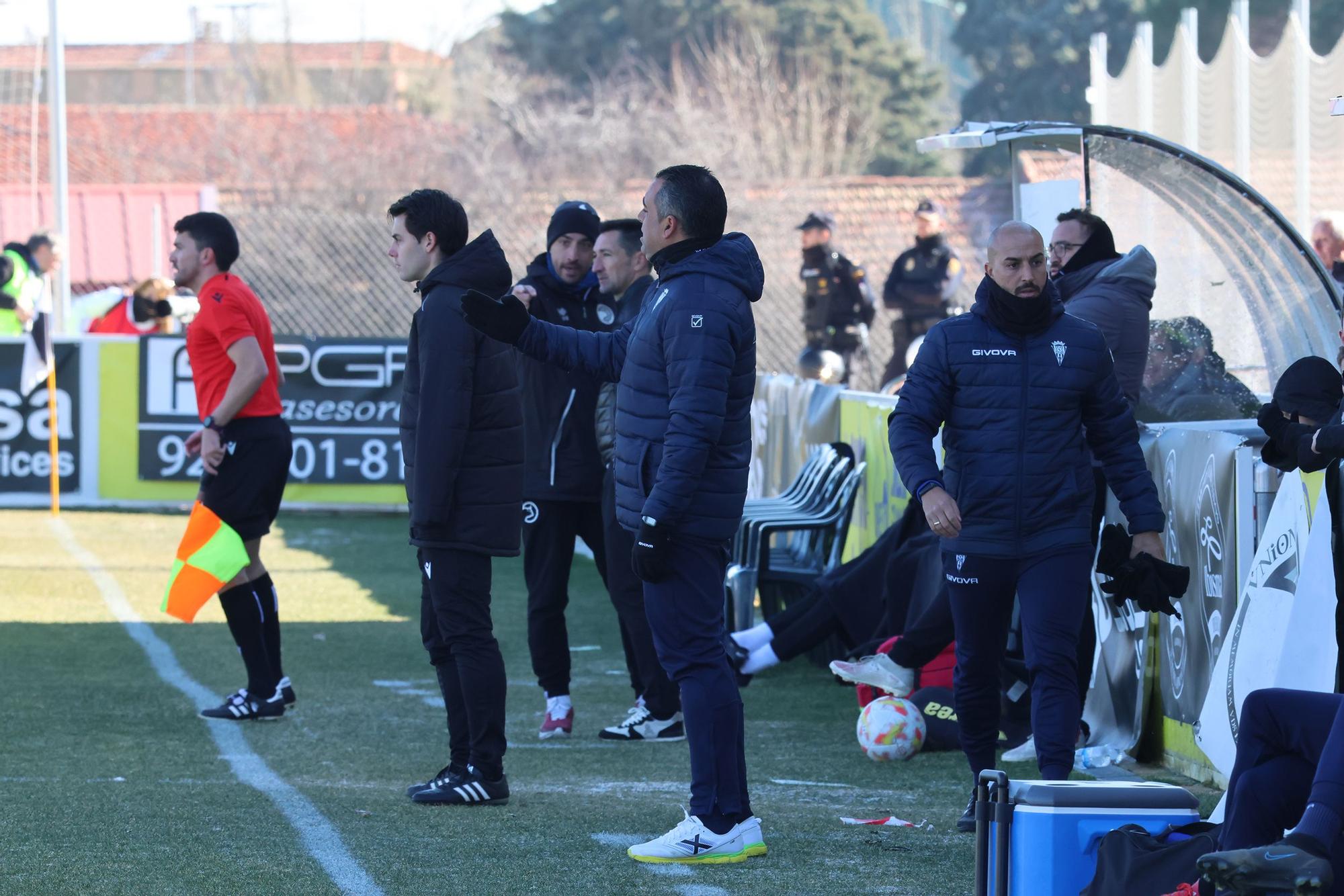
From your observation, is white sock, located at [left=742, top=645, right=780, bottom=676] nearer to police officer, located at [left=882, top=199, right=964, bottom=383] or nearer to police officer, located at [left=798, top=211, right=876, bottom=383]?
police officer, located at [left=882, top=199, right=964, bottom=383]

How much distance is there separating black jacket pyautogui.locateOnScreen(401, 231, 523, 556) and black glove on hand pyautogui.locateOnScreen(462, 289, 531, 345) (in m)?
0.38

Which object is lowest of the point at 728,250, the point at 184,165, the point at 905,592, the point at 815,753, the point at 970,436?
the point at 815,753

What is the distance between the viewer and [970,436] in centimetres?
562

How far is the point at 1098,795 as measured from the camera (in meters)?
4.22

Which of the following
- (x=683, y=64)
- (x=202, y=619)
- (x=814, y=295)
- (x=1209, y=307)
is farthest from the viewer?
(x=683, y=64)

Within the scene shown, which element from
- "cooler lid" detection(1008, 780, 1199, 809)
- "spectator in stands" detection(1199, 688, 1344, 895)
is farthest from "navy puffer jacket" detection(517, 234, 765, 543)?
"spectator in stands" detection(1199, 688, 1344, 895)

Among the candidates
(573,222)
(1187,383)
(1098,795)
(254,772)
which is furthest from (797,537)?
(1098,795)

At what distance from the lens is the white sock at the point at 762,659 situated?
8672mm

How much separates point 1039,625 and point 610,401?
2.46 metres

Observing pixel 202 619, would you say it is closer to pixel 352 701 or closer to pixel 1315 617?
pixel 352 701

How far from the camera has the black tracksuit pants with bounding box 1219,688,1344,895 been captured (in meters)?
4.04

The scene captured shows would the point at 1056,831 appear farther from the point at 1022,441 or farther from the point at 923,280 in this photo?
the point at 923,280

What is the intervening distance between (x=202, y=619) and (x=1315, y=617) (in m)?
7.17

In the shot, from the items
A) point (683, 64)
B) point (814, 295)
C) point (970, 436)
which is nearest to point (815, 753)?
point (970, 436)
